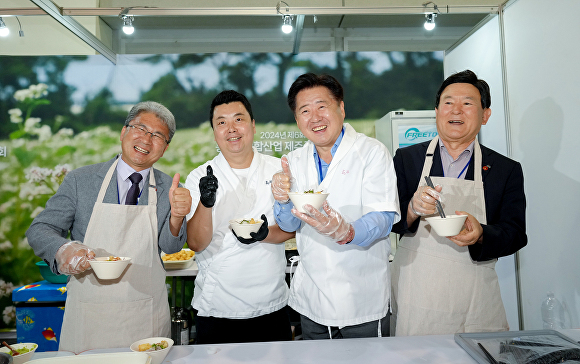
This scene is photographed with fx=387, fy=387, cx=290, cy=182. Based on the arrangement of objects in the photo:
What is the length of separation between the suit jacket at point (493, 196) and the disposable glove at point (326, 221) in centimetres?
52

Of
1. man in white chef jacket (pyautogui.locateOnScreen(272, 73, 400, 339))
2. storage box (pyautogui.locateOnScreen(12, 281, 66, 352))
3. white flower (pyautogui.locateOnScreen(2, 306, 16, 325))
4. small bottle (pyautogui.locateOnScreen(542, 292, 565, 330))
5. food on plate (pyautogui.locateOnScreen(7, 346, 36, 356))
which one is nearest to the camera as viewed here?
food on plate (pyautogui.locateOnScreen(7, 346, 36, 356))

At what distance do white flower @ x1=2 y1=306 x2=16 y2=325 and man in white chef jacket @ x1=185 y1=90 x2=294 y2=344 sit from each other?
3848mm

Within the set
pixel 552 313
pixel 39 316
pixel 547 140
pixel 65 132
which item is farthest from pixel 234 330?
pixel 65 132

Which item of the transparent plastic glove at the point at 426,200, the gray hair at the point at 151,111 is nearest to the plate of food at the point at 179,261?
the gray hair at the point at 151,111

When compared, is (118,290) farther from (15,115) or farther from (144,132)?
(15,115)

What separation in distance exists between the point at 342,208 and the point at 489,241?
2.44 feet

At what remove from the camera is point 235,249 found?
87.8 inches

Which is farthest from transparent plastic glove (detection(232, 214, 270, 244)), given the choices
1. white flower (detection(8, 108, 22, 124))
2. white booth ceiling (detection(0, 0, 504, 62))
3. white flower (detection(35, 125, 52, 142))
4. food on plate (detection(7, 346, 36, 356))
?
white flower (detection(8, 108, 22, 124))

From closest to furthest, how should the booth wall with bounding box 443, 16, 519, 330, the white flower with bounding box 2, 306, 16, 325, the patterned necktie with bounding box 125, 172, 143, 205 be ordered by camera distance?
the patterned necktie with bounding box 125, 172, 143, 205 → the booth wall with bounding box 443, 16, 519, 330 → the white flower with bounding box 2, 306, 16, 325

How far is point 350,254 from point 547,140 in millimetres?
1741

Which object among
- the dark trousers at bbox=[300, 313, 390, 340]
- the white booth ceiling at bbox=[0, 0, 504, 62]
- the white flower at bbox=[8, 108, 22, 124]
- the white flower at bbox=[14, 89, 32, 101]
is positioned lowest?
the dark trousers at bbox=[300, 313, 390, 340]

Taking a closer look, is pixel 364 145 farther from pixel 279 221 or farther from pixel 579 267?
pixel 579 267

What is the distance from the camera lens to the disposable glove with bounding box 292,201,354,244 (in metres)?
1.64

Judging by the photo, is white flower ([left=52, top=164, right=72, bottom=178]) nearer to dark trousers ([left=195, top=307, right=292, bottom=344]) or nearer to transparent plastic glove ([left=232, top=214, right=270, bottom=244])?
dark trousers ([left=195, top=307, right=292, bottom=344])
